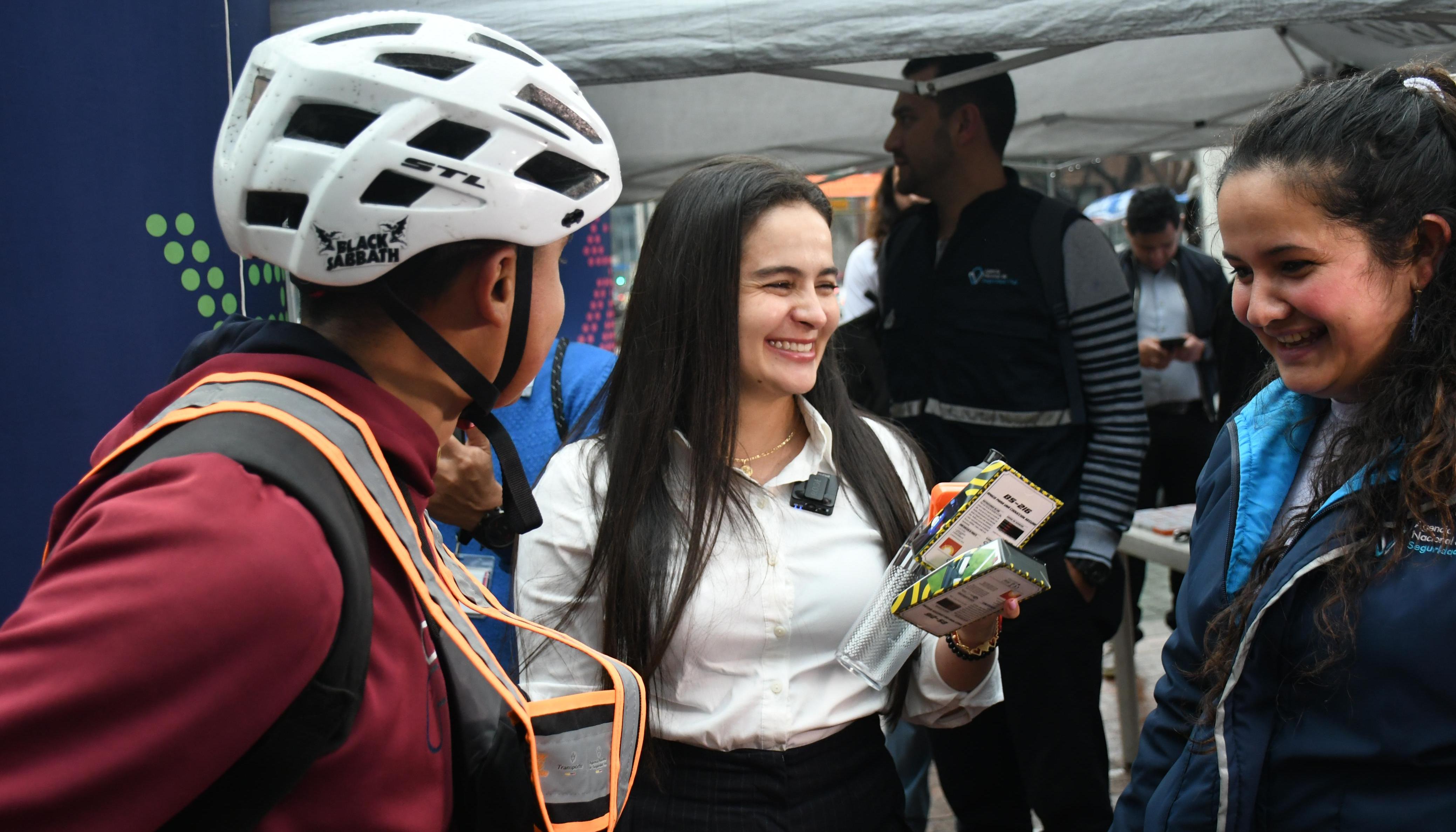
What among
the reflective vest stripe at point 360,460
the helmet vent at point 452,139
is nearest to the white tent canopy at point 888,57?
the helmet vent at point 452,139

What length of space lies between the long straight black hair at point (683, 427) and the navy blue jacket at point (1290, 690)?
0.66 metres

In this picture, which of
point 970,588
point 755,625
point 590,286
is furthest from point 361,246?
point 590,286

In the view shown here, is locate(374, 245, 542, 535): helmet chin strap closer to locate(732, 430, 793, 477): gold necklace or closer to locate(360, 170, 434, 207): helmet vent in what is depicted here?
locate(360, 170, 434, 207): helmet vent

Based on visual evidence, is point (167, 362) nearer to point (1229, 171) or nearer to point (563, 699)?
point (563, 699)

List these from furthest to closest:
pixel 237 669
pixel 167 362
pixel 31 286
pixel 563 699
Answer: pixel 167 362, pixel 31 286, pixel 563 699, pixel 237 669

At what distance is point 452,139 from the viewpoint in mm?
1241

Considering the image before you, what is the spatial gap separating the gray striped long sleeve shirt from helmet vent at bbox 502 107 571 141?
7.78ft

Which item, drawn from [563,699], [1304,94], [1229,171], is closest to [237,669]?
[563,699]

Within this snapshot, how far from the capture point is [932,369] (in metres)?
3.57

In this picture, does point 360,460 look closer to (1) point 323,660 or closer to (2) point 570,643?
(1) point 323,660

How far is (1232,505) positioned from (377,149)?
1.41 m

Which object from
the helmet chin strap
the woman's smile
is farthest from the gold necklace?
the helmet chin strap

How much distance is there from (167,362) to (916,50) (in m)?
2.08

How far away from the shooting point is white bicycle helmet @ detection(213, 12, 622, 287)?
1.18 metres
